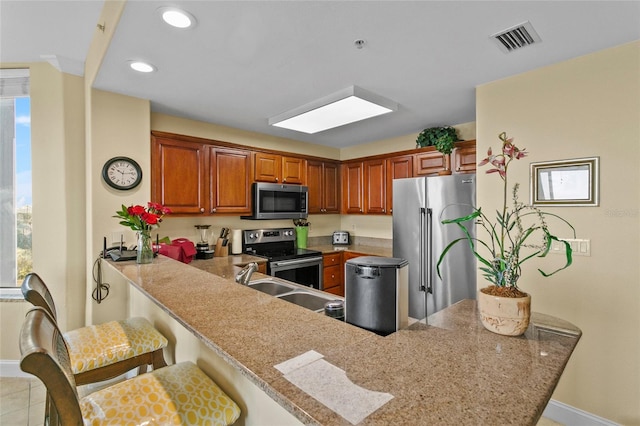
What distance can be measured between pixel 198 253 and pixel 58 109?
1.75 metres

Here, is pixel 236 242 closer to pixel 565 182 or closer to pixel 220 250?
pixel 220 250

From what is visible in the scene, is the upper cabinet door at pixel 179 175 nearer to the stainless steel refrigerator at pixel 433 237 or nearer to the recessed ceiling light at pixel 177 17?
the recessed ceiling light at pixel 177 17

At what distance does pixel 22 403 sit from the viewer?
224 cm

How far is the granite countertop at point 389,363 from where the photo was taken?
0.56m

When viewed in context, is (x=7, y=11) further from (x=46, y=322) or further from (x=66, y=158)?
(x=46, y=322)

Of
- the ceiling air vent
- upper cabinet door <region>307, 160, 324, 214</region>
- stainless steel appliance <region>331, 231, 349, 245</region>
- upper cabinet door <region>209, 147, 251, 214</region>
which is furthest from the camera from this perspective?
stainless steel appliance <region>331, 231, 349, 245</region>

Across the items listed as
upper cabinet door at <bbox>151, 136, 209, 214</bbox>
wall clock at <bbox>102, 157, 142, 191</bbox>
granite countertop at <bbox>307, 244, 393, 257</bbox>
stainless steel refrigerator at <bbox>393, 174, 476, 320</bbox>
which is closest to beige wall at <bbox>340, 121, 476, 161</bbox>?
stainless steel refrigerator at <bbox>393, 174, 476, 320</bbox>

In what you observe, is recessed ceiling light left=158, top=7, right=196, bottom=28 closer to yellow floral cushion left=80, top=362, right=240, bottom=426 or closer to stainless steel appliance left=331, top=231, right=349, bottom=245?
yellow floral cushion left=80, top=362, right=240, bottom=426

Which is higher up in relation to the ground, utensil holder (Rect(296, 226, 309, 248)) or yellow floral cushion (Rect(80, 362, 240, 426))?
utensil holder (Rect(296, 226, 309, 248))

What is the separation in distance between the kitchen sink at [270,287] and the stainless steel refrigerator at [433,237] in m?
1.56

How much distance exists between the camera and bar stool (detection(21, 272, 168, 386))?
145cm

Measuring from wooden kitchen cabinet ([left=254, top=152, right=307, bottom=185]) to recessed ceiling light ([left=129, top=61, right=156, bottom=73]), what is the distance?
1.65m

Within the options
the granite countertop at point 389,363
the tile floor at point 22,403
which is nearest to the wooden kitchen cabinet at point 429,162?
the tile floor at point 22,403

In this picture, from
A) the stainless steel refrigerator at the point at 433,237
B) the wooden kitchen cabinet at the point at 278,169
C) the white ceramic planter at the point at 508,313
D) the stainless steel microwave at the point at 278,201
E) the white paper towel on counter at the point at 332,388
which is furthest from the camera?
the wooden kitchen cabinet at the point at 278,169
